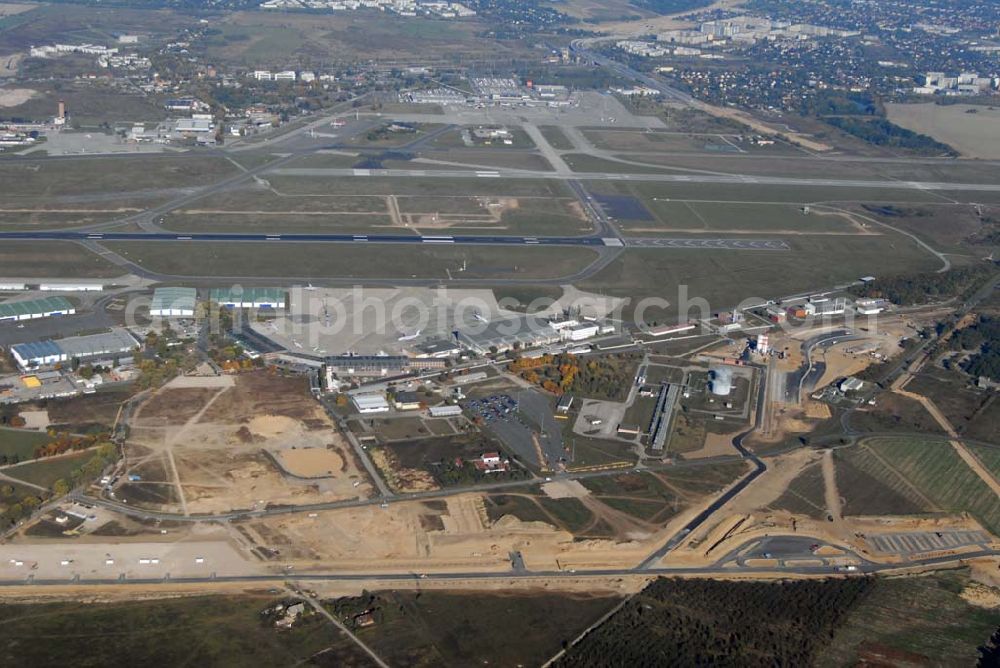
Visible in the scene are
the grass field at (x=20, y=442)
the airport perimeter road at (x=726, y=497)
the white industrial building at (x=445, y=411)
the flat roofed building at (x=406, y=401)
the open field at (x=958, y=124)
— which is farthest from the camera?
the open field at (x=958, y=124)

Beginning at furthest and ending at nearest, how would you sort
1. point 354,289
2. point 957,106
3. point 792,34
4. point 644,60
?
point 792,34
point 644,60
point 957,106
point 354,289

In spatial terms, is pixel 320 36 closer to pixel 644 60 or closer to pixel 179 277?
pixel 644 60

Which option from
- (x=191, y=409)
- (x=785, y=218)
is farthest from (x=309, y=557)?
(x=785, y=218)

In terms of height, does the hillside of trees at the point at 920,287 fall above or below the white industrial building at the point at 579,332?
below

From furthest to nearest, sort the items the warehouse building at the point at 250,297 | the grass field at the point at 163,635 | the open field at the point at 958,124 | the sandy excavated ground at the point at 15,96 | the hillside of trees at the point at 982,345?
the open field at the point at 958,124 < the sandy excavated ground at the point at 15,96 < the warehouse building at the point at 250,297 < the hillside of trees at the point at 982,345 < the grass field at the point at 163,635

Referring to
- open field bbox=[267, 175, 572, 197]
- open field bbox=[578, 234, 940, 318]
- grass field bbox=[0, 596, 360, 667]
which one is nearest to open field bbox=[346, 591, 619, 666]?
grass field bbox=[0, 596, 360, 667]

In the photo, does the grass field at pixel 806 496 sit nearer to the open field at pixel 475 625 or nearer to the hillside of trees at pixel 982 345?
the open field at pixel 475 625

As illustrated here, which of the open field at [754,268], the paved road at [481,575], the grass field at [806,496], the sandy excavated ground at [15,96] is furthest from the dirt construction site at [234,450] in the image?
the sandy excavated ground at [15,96]
